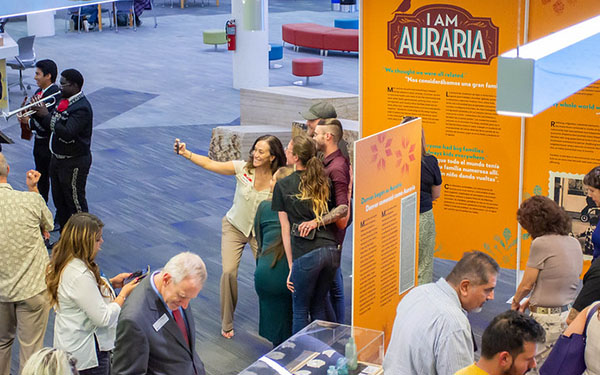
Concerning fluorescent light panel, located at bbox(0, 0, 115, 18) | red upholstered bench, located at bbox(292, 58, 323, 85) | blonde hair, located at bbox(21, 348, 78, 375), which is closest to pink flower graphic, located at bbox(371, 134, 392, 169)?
fluorescent light panel, located at bbox(0, 0, 115, 18)

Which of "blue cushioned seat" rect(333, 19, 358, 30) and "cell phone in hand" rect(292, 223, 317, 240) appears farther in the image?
"blue cushioned seat" rect(333, 19, 358, 30)

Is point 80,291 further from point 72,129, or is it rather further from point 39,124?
point 39,124

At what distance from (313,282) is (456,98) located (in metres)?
1.94

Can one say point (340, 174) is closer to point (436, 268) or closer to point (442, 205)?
point (442, 205)

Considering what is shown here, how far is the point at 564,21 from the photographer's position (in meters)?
5.79

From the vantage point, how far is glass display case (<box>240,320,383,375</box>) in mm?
4316

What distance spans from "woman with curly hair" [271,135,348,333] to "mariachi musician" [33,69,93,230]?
2650 millimetres

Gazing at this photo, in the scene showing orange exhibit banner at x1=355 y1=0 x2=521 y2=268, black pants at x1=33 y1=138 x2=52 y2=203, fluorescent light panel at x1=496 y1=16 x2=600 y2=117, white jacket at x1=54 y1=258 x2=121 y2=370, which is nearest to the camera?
fluorescent light panel at x1=496 y1=16 x2=600 y2=117

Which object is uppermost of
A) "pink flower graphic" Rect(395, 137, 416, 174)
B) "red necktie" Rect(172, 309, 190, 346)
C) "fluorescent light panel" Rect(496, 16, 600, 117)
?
"fluorescent light panel" Rect(496, 16, 600, 117)

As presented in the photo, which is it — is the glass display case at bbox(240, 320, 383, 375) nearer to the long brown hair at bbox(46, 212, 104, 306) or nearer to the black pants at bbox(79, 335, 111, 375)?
the black pants at bbox(79, 335, 111, 375)

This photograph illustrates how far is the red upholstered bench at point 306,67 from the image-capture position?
15.2 m

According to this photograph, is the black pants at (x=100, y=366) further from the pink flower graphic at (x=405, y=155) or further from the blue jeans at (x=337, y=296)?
the pink flower graphic at (x=405, y=155)

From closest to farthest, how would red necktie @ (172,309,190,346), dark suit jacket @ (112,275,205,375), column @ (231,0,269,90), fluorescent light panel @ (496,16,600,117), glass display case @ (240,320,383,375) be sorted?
fluorescent light panel @ (496,16,600,117) < dark suit jacket @ (112,275,205,375) < red necktie @ (172,309,190,346) < glass display case @ (240,320,383,375) < column @ (231,0,269,90)

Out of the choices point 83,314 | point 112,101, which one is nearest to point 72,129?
point 83,314
